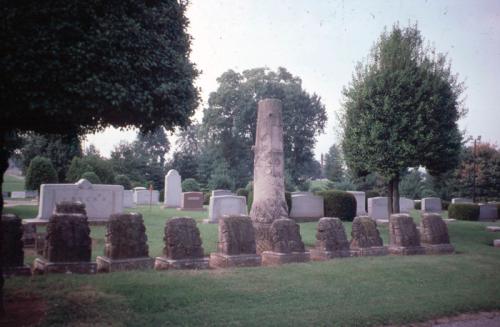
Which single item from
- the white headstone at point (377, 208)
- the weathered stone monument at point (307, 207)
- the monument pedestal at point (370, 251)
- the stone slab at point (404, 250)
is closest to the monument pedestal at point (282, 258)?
the monument pedestal at point (370, 251)

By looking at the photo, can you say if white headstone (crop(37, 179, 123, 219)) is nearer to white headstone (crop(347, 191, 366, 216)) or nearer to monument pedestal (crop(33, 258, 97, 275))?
monument pedestal (crop(33, 258, 97, 275))

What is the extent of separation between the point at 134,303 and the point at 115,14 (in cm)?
389

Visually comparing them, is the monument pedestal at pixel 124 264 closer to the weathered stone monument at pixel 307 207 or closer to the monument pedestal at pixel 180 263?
the monument pedestal at pixel 180 263

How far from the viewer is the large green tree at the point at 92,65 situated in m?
4.53

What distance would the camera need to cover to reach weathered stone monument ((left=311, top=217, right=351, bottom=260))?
417 inches

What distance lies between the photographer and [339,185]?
39188 millimetres

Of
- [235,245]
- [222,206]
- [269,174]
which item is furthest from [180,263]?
[222,206]

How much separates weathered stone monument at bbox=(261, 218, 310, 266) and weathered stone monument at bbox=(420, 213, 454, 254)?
4.56 m

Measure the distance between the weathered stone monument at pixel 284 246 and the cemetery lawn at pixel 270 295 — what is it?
1.57 feet

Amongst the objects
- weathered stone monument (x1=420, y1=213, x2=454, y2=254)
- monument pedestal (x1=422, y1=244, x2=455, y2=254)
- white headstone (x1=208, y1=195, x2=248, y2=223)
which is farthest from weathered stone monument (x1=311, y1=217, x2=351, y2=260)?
white headstone (x1=208, y1=195, x2=248, y2=223)

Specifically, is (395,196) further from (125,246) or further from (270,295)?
(125,246)

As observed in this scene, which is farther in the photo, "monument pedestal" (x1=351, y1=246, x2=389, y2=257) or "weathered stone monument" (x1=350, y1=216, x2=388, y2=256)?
"weathered stone monument" (x1=350, y1=216, x2=388, y2=256)

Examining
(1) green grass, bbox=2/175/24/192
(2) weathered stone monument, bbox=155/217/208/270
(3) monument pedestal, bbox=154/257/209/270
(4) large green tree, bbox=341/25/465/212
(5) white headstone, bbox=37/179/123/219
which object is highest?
(4) large green tree, bbox=341/25/465/212

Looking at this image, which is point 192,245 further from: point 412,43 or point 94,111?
point 412,43
